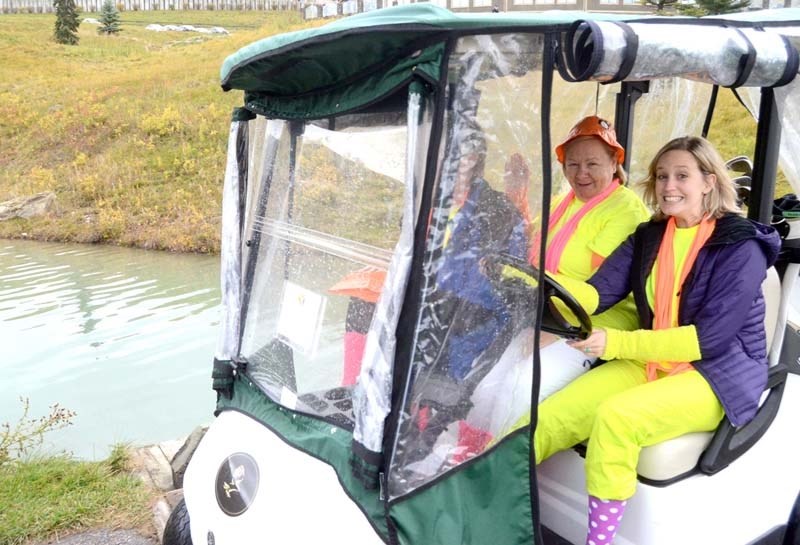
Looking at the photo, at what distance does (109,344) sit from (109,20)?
102ft

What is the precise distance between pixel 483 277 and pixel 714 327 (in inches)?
31.8

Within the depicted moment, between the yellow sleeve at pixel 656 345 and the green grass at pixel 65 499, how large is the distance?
Result: 92.6 inches

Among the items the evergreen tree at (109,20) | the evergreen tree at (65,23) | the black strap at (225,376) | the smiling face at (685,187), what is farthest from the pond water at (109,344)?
the evergreen tree at (109,20)

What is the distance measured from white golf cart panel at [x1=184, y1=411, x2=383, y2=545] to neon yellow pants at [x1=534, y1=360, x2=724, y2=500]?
0.71 metres

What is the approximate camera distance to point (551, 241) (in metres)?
3.03

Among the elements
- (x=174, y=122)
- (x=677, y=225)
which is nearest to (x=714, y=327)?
(x=677, y=225)

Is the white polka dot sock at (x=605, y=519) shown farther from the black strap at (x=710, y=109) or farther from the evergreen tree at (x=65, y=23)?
the evergreen tree at (x=65, y=23)

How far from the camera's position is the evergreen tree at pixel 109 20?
110 ft

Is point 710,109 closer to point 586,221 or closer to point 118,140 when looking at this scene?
point 586,221

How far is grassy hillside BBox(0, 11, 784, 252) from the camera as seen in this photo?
1367cm

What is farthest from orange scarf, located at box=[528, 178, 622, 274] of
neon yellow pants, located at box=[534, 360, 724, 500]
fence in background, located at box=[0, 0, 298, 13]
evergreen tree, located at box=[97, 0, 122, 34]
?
evergreen tree, located at box=[97, 0, 122, 34]

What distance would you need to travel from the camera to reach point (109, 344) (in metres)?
7.39

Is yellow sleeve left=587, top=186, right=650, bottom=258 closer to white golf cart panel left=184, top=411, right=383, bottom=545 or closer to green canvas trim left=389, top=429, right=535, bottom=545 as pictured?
green canvas trim left=389, top=429, right=535, bottom=545

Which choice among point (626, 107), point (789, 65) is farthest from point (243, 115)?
point (626, 107)
